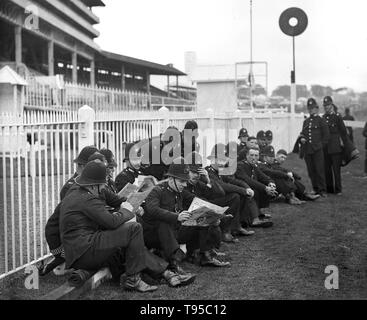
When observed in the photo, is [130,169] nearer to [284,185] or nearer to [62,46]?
[284,185]

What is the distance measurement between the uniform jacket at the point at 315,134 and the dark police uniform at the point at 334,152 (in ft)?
0.48

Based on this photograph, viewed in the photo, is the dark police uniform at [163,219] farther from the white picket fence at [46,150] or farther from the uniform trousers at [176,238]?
the white picket fence at [46,150]

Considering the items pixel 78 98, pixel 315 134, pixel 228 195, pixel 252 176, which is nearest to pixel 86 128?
pixel 228 195

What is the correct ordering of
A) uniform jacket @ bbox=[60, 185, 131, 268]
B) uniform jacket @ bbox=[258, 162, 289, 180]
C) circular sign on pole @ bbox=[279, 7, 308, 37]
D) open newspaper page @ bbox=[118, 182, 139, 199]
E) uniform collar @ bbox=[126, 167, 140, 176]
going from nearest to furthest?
uniform jacket @ bbox=[60, 185, 131, 268] → open newspaper page @ bbox=[118, 182, 139, 199] → uniform collar @ bbox=[126, 167, 140, 176] → uniform jacket @ bbox=[258, 162, 289, 180] → circular sign on pole @ bbox=[279, 7, 308, 37]

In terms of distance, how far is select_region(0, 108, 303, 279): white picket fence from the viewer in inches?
217

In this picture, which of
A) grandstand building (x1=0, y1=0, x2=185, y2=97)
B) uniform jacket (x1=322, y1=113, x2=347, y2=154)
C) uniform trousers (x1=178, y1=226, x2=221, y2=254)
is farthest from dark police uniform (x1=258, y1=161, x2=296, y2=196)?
grandstand building (x1=0, y1=0, x2=185, y2=97)

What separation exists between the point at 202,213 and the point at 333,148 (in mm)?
6440

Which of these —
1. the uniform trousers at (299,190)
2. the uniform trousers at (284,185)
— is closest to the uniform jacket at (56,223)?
the uniform trousers at (284,185)

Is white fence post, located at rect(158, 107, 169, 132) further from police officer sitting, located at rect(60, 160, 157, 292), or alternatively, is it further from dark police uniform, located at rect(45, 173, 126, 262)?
police officer sitting, located at rect(60, 160, 157, 292)

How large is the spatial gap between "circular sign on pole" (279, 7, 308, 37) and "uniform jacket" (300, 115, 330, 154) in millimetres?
4497

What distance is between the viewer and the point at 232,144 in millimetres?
9031

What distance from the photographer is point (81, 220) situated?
16.7 feet
